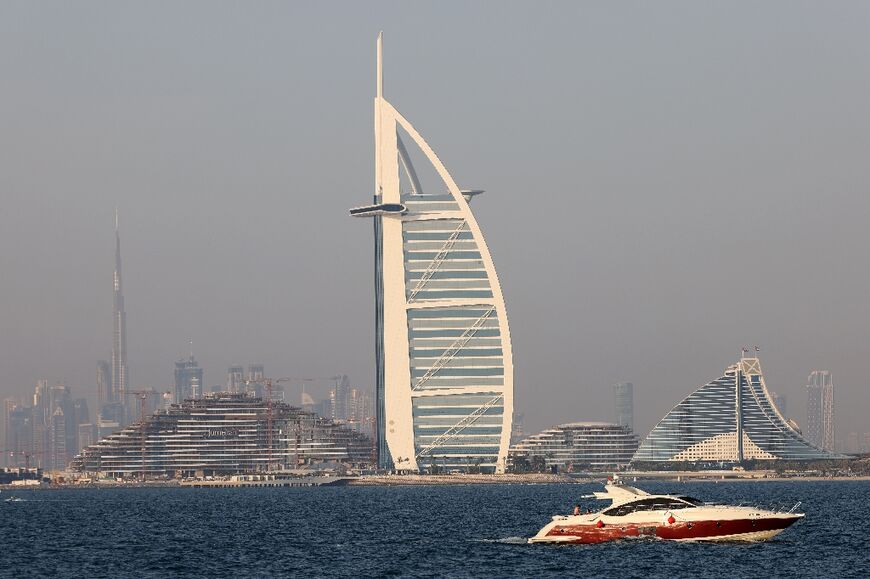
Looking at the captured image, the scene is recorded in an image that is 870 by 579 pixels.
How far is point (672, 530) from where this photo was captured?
10256 centimetres

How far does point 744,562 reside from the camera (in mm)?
94750

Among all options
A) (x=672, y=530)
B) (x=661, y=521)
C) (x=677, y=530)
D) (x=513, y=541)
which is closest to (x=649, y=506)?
(x=661, y=521)

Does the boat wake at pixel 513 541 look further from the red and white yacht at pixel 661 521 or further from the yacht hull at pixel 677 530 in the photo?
the red and white yacht at pixel 661 521

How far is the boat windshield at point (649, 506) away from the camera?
103 metres

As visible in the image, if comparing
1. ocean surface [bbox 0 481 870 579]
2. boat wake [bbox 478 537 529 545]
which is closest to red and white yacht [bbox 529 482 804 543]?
ocean surface [bbox 0 481 870 579]

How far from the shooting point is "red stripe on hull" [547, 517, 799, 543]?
102m

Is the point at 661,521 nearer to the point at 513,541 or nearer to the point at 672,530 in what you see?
the point at 672,530

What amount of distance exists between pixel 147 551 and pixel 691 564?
4029 cm

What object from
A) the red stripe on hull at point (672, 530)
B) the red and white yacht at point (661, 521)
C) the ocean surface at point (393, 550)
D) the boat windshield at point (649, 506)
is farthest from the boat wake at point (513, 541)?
the boat windshield at point (649, 506)

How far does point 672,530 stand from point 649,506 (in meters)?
2.01

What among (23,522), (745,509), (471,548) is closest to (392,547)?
(471,548)

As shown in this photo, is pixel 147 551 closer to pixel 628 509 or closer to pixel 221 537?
pixel 221 537

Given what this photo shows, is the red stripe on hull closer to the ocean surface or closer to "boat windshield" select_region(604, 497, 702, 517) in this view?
the ocean surface

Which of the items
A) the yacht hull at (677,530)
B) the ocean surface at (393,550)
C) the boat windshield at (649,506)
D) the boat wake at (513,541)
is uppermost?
the boat windshield at (649,506)
